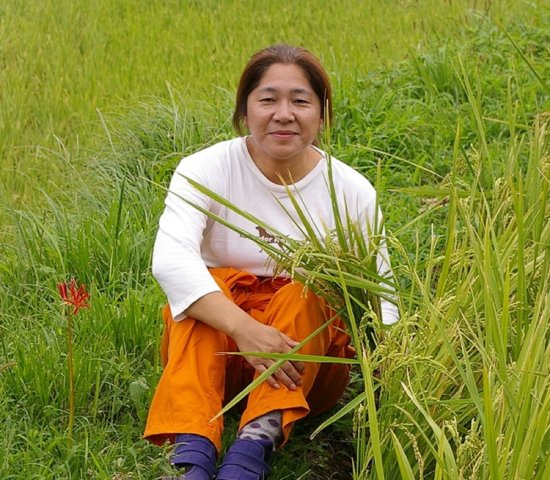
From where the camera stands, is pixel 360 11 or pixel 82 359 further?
pixel 360 11

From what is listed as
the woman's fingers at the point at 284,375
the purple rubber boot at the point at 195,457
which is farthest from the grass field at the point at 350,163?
the woman's fingers at the point at 284,375

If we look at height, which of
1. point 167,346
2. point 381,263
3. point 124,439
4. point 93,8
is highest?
point 93,8

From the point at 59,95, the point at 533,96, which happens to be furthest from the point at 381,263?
the point at 59,95

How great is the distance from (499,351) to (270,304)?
0.82 m

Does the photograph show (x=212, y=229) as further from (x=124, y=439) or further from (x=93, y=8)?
(x=93, y=8)

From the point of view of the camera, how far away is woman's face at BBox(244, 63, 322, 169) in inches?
118

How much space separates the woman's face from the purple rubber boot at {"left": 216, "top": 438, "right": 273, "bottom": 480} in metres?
0.72

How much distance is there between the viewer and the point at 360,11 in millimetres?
6234

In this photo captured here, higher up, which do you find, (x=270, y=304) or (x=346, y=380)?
(x=270, y=304)

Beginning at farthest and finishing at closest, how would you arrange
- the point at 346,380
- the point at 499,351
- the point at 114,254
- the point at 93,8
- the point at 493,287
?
the point at 93,8 < the point at 114,254 < the point at 346,380 < the point at 493,287 < the point at 499,351

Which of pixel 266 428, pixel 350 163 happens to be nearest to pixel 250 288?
pixel 266 428

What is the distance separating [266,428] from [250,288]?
42cm

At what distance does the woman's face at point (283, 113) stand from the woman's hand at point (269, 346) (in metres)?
0.48

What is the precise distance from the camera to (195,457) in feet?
8.80
